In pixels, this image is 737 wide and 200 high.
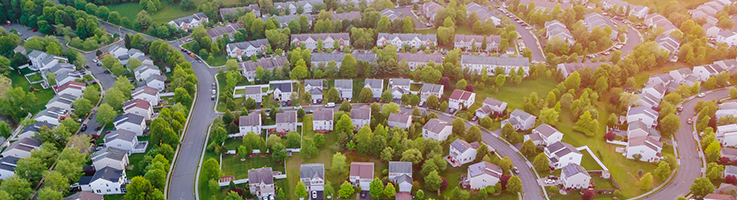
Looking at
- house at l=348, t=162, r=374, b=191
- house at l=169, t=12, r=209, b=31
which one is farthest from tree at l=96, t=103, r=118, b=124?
house at l=169, t=12, r=209, b=31

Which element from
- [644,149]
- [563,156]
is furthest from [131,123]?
Answer: [644,149]

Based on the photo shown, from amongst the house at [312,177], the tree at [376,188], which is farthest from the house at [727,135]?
the house at [312,177]

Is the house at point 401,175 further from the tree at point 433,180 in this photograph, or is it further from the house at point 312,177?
the house at point 312,177

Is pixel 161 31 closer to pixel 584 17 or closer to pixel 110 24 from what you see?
pixel 110 24

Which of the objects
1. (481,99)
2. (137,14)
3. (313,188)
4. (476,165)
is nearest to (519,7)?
(481,99)

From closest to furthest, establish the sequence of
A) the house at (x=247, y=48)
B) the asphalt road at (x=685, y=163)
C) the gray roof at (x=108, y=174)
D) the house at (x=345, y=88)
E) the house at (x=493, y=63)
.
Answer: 1. the gray roof at (x=108, y=174)
2. the asphalt road at (x=685, y=163)
3. the house at (x=345, y=88)
4. the house at (x=493, y=63)
5. the house at (x=247, y=48)
